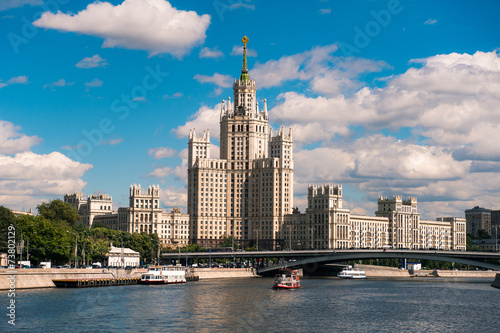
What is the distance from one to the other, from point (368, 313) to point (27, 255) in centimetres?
7914

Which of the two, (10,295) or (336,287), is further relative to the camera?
(336,287)

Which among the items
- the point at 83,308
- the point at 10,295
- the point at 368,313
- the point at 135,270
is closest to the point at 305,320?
the point at 368,313

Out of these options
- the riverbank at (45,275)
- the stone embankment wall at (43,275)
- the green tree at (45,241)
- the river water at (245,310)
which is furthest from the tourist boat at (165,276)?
the green tree at (45,241)

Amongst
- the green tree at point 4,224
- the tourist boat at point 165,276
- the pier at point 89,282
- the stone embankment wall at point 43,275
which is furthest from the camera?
the tourist boat at point 165,276

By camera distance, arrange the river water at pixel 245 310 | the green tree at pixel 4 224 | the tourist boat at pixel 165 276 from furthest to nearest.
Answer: the tourist boat at pixel 165 276 < the green tree at pixel 4 224 < the river water at pixel 245 310

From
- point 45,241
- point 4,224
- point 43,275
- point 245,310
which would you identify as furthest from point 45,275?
point 245,310

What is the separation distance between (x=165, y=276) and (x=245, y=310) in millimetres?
65510

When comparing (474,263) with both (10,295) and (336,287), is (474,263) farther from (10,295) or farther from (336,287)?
(10,295)

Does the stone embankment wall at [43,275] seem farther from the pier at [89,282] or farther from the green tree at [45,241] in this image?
the green tree at [45,241]

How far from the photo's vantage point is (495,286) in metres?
177

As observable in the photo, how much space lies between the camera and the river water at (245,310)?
310ft

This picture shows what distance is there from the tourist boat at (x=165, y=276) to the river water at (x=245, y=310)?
1691 centimetres

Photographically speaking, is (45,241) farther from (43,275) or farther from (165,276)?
(165,276)

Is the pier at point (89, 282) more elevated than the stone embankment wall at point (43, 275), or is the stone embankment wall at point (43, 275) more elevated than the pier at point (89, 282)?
the stone embankment wall at point (43, 275)
